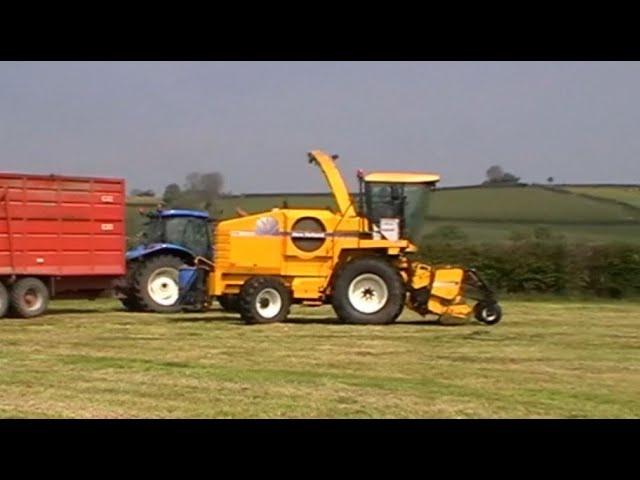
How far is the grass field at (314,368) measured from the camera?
8.50 meters

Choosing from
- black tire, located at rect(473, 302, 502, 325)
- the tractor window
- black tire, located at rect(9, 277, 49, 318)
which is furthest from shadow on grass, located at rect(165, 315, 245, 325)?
black tire, located at rect(473, 302, 502, 325)

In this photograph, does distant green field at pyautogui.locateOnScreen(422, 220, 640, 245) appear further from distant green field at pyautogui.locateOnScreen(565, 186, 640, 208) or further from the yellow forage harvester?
the yellow forage harvester

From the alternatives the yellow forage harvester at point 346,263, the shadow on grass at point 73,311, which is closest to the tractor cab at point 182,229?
the shadow on grass at point 73,311

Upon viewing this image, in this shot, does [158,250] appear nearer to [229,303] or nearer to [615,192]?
[229,303]

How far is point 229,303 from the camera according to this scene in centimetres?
1859

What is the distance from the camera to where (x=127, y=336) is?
14812 mm

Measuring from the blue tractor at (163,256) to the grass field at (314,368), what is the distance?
147cm

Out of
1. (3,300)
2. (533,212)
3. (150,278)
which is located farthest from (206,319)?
(533,212)

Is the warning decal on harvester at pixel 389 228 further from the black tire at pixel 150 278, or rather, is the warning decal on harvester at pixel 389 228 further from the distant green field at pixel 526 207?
the distant green field at pixel 526 207

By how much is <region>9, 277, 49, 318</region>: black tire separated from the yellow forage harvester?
3.27 metres

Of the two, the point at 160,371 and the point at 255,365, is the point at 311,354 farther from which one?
the point at 160,371

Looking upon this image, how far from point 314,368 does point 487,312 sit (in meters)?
6.70
